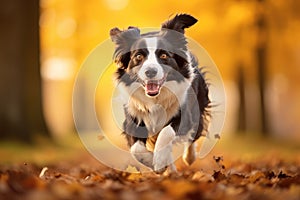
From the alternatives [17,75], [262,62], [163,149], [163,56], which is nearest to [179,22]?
[163,56]

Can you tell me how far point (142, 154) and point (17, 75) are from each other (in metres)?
8.90

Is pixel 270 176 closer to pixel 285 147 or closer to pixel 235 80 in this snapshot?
pixel 285 147

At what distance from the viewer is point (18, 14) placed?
1427 cm

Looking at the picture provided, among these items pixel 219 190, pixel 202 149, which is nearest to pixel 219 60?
pixel 202 149

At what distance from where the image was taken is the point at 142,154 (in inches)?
228

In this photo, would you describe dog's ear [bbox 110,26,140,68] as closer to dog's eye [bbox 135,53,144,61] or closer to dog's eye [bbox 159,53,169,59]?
dog's eye [bbox 135,53,144,61]

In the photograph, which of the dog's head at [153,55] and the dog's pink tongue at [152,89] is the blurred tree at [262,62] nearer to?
the dog's head at [153,55]

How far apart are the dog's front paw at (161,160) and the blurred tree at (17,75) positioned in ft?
28.4

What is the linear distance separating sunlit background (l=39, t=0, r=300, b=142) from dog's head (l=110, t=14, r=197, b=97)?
27.9 ft

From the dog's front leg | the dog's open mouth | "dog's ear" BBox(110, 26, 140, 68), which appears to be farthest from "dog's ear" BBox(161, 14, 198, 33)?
the dog's front leg

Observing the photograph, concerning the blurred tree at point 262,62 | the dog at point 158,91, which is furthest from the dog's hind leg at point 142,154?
the blurred tree at point 262,62

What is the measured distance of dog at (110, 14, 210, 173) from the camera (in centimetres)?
558

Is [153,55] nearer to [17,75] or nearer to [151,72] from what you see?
[151,72]

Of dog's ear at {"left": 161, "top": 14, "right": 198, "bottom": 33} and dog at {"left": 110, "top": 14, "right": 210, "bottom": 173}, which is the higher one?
dog's ear at {"left": 161, "top": 14, "right": 198, "bottom": 33}
